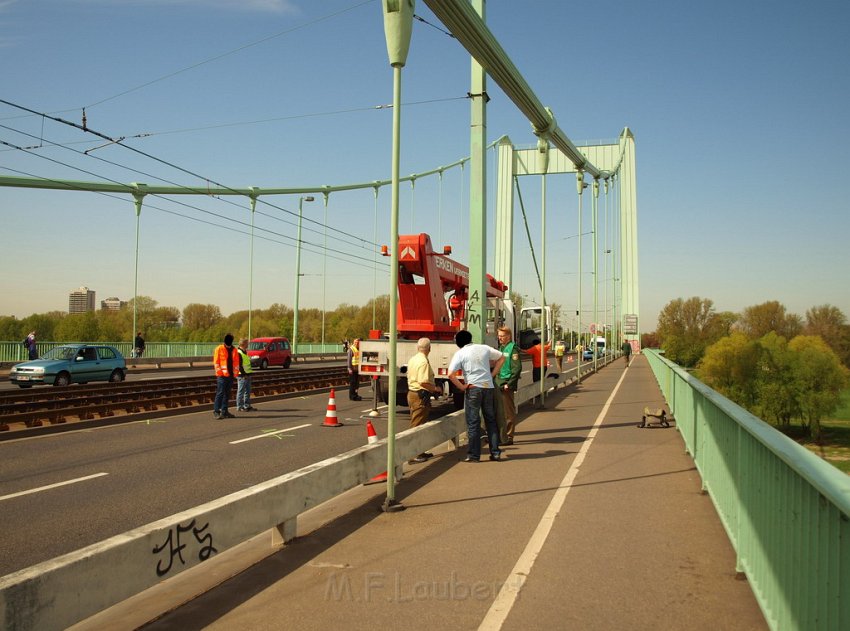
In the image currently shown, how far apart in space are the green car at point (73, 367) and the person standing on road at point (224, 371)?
470 inches

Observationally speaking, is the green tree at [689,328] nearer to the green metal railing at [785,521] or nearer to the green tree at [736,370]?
the green tree at [736,370]

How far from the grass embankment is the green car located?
62.6 metres

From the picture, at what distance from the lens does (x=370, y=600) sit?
4.50m

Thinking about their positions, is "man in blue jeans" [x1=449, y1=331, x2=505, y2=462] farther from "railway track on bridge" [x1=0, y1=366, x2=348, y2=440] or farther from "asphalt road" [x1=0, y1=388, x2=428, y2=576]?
"railway track on bridge" [x1=0, y1=366, x2=348, y2=440]

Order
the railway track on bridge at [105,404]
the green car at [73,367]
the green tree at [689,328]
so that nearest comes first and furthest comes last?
1. the railway track on bridge at [105,404]
2. the green car at [73,367]
3. the green tree at [689,328]

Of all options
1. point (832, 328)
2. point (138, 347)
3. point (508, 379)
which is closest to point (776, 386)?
point (832, 328)

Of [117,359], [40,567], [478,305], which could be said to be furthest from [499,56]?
[117,359]

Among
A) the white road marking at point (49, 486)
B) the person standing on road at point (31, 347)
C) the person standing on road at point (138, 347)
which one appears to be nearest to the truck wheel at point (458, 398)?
the white road marking at point (49, 486)

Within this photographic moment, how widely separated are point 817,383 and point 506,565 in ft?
272

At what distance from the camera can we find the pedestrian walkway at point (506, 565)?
4230 mm

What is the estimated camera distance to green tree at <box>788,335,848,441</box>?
76.0 metres

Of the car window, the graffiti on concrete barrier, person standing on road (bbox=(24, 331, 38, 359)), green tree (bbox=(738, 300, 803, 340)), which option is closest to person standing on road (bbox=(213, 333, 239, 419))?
the graffiti on concrete barrier

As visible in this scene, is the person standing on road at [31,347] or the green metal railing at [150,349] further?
the green metal railing at [150,349]

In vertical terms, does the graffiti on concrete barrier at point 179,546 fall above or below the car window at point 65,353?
below
